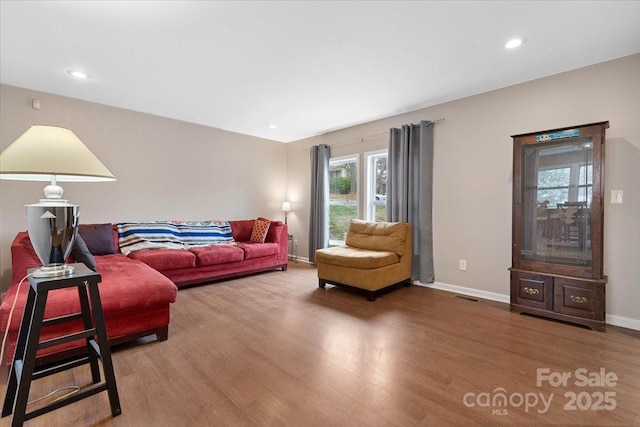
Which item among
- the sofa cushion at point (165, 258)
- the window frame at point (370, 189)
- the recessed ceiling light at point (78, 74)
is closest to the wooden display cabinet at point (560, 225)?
the window frame at point (370, 189)

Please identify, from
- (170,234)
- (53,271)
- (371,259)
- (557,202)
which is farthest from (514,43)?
(170,234)

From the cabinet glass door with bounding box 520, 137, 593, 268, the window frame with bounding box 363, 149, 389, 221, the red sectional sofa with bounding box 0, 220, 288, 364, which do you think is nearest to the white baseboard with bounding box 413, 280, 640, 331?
the cabinet glass door with bounding box 520, 137, 593, 268

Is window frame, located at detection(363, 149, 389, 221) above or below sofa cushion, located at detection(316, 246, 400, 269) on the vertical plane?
above

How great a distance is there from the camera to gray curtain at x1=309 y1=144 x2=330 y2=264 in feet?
17.0

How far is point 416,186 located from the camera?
398 centimetres

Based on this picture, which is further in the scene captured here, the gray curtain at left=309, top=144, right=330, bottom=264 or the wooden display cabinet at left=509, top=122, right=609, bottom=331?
the gray curtain at left=309, top=144, right=330, bottom=264

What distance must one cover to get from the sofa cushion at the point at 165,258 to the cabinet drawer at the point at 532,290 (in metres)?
3.76

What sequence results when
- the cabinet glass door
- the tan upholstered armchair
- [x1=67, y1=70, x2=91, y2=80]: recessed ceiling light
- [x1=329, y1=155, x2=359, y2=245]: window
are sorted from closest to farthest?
the cabinet glass door → [x1=67, y1=70, x2=91, y2=80]: recessed ceiling light → the tan upholstered armchair → [x1=329, y1=155, x2=359, y2=245]: window

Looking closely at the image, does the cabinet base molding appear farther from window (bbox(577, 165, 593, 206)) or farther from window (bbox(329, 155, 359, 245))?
window (bbox(329, 155, 359, 245))

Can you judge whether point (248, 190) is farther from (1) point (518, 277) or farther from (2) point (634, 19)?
(2) point (634, 19)

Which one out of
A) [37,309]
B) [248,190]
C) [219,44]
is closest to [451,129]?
[219,44]

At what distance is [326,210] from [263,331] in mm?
3011

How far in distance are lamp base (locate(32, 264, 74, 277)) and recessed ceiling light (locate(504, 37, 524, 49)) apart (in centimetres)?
348

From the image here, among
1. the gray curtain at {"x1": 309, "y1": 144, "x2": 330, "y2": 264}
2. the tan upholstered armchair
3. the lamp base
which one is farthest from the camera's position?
the gray curtain at {"x1": 309, "y1": 144, "x2": 330, "y2": 264}
